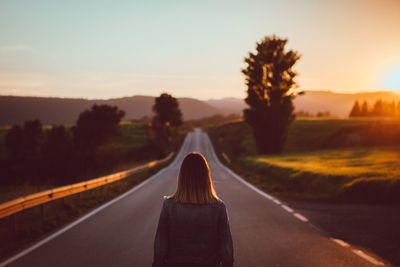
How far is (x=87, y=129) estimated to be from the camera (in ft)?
235

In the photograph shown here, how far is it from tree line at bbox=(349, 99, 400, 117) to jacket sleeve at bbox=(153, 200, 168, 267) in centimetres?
15095

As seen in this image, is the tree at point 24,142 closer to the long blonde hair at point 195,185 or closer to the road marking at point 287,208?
the road marking at point 287,208

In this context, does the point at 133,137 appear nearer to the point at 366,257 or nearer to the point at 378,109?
the point at 366,257

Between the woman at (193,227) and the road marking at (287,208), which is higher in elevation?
the woman at (193,227)

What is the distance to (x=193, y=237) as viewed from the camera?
3.08 m

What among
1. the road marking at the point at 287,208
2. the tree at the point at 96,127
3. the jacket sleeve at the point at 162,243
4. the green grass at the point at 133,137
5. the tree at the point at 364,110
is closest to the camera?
the jacket sleeve at the point at 162,243

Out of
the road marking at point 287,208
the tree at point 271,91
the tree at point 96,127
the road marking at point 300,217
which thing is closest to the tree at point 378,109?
the tree at point 96,127

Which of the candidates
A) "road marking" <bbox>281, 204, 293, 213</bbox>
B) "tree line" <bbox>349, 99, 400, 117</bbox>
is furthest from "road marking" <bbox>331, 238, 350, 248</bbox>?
"tree line" <bbox>349, 99, 400, 117</bbox>

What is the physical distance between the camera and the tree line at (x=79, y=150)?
207ft

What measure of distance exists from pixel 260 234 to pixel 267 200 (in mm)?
5699

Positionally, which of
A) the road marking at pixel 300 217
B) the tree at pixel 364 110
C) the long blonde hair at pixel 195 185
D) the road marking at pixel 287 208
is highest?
the tree at pixel 364 110

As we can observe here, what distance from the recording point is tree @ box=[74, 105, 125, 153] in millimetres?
70125

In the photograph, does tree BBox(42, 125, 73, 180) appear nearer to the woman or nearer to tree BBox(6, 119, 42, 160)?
tree BBox(6, 119, 42, 160)

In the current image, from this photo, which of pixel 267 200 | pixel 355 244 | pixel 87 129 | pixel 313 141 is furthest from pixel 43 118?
pixel 355 244
